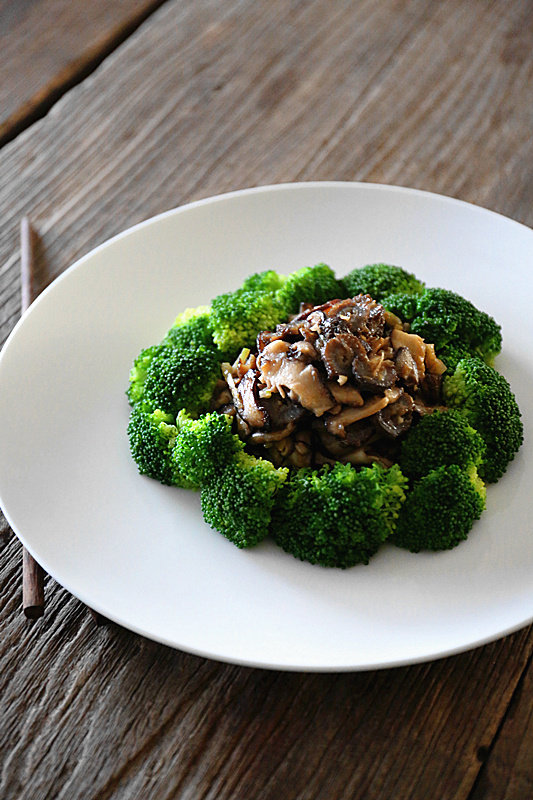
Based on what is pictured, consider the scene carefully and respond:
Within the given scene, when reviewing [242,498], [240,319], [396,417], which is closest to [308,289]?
[240,319]

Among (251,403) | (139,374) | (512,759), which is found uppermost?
(139,374)

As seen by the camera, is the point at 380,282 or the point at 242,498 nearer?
the point at 242,498

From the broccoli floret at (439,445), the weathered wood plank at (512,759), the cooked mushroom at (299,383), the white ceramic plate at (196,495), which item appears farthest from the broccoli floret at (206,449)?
the weathered wood plank at (512,759)

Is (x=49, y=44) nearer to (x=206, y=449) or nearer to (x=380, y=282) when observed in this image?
(x=380, y=282)

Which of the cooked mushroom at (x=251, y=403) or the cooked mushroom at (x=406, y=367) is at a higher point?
the cooked mushroom at (x=251, y=403)

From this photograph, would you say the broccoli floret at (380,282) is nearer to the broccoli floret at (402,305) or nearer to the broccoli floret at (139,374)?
the broccoli floret at (402,305)

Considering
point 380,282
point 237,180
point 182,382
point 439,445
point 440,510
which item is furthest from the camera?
point 237,180
